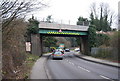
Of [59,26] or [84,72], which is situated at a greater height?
[59,26]

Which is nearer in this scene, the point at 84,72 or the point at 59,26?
the point at 84,72

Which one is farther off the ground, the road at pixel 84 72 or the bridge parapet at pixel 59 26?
the bridge parapet at pixel 59 26

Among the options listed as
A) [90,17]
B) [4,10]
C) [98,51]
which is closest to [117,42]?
[98,51]

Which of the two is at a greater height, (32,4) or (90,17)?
(90,17)

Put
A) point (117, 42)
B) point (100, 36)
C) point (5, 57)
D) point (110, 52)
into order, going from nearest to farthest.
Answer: point (5, 57) < point (117, 42) < point (110, 52) < point (100, 36)

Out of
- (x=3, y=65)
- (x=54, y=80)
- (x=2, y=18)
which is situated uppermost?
(x=2, y=18)

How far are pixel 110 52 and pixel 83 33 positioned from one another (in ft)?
49.8

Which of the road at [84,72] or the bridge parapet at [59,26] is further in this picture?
the bridge parapet at [59,26]

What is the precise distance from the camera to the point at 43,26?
3744 centimetres

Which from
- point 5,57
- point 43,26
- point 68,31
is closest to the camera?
point 5,57

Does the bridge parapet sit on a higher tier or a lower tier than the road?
higher

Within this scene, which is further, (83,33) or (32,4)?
(83,33)

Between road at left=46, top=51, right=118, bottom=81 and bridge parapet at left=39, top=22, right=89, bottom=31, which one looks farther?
bridge parapet at left=39, top=22, right=89, bottom=31

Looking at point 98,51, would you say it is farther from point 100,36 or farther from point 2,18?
point 2,18
